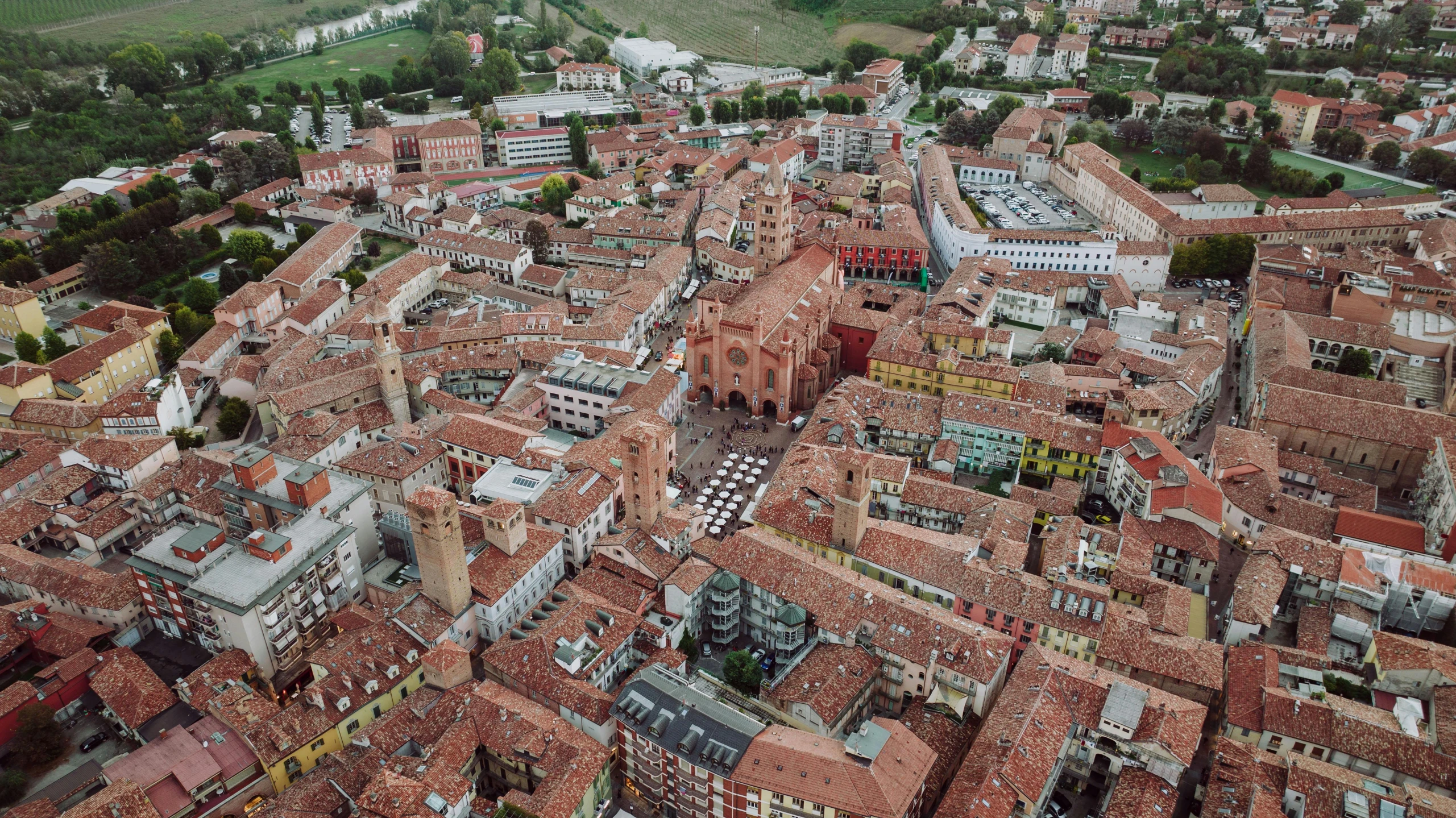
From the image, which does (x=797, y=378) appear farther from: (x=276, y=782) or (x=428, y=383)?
(x=276, y=782)

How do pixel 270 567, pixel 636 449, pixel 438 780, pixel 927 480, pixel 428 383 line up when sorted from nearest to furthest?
pixel 438 780, pixel 270 567, pixel 636 449, pixel 927 480, pixel 428 383

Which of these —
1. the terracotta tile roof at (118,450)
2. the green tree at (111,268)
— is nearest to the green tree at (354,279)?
the green tree at (111,268)

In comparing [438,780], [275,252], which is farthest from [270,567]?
[275,252]

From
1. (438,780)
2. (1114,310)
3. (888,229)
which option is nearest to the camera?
(438,780)

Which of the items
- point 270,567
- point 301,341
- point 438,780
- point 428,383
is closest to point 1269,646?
point 438,780

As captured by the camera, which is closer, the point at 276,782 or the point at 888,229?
the point at 276,782

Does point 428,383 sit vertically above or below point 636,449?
below

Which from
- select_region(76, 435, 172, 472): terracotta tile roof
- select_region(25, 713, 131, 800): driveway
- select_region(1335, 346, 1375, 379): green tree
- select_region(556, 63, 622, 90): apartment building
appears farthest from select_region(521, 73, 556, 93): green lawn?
select_region(25, 713, 131, 800): driveway

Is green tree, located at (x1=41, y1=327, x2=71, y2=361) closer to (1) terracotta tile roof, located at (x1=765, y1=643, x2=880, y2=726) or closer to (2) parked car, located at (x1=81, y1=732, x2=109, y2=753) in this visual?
(2) parked car, located at (x1=81, y1=732, x2=109, y2=753)

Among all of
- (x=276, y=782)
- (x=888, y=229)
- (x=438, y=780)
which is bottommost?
(x=276, y=782)
